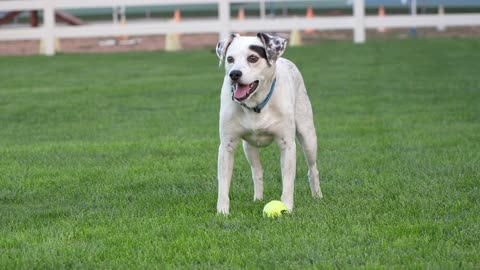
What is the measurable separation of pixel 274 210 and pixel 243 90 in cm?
83

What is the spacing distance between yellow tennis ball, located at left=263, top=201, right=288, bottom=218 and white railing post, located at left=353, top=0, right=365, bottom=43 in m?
19.4

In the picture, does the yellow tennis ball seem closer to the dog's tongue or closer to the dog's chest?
the dog's chest

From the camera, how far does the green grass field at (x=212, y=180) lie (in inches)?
218

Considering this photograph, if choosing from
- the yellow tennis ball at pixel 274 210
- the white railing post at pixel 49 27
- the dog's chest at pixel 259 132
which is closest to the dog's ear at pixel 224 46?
the dog's chest at pixel 259 132

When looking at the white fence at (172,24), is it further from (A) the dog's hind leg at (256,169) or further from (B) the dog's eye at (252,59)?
(B) the dog's eye at (252,59)

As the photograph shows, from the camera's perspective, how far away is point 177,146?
1020 cm

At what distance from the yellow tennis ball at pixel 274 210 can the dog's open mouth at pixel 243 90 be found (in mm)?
756

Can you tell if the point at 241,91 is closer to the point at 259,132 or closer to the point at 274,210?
the point at 259,132

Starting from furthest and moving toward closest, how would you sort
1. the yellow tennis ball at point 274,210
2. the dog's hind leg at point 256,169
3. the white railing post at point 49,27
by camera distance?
1. the white railing post at point 49,27
2. the dog's hind leg at point 256,169
3. the yellow tennis ball at point 274,210

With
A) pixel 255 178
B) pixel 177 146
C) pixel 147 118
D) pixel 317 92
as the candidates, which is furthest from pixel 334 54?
pixel 255 178

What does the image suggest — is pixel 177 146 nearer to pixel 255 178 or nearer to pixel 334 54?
pixel 255 178

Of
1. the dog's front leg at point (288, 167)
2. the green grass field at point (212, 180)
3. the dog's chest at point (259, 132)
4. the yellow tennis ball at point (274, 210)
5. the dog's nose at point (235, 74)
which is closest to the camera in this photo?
the green grass field at point (212, 180)

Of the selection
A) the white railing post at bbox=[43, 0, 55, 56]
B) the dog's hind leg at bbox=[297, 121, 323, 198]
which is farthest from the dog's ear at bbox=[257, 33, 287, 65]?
the white railing post at bbox=[43, 0, 55, 56]

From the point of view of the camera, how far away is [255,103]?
664 cm
